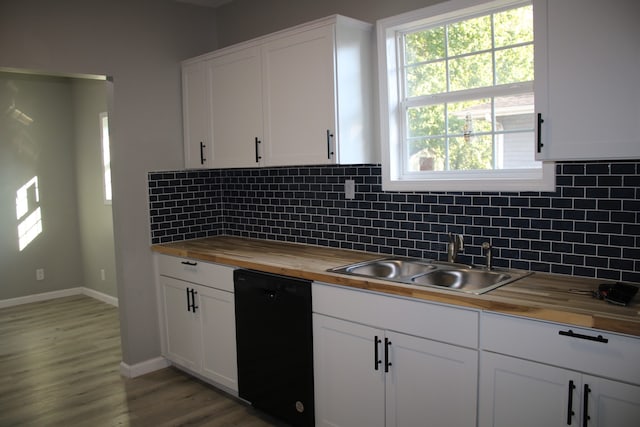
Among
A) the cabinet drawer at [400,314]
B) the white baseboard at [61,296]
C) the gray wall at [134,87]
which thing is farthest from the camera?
the white baseboard at [61,296]

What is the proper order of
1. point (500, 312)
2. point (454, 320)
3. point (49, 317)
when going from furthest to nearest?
1. point (49, 317)
2. point (454, 320)
3. point (500, 312)

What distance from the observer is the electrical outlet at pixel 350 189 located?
332 cm

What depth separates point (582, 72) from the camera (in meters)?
2.04

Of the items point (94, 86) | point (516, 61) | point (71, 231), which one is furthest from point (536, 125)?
point (71, 231)

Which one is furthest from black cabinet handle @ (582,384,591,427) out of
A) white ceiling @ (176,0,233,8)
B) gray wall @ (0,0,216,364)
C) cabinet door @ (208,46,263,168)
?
white ceiling @ (176,0,233,8)

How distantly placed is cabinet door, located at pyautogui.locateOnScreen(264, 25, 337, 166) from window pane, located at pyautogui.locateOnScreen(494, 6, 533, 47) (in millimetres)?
846

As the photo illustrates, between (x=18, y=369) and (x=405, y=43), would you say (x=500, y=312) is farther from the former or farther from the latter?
(x=18, y=369)

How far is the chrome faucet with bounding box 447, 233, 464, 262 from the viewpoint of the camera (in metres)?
2.73

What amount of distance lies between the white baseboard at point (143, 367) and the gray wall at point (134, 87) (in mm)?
36

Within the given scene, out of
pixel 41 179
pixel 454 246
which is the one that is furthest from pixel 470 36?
pixel 41 179

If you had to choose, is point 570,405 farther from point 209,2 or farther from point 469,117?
point 209,2

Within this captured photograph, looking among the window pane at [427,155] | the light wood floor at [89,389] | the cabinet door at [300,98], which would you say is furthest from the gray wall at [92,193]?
the window pane at [427,155]

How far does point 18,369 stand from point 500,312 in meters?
3.62

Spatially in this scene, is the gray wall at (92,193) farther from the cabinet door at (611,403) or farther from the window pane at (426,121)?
the cabinet door at (611,403)
